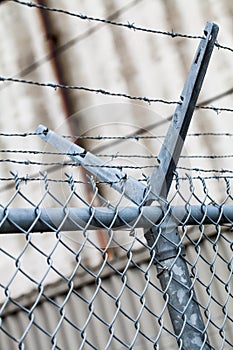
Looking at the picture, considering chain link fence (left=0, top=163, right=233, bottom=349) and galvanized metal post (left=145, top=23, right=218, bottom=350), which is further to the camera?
galvanized metal post (left=145, top=23, right=218, bottom=350)

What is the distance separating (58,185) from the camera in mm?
4355

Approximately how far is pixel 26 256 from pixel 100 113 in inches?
59.8

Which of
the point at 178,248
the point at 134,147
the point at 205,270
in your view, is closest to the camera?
the point at 178,248

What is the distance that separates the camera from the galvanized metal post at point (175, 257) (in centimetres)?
179

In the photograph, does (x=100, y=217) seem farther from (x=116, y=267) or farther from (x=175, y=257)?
(x=116, y=267)

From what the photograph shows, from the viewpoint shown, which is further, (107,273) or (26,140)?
(26,140)

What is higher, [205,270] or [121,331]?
[205,270]

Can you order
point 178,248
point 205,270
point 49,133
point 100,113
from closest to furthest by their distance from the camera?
point 178,248
point 49,133
point 205,270
point 100,113

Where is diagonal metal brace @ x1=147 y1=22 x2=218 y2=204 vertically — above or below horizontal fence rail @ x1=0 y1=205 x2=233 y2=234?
above

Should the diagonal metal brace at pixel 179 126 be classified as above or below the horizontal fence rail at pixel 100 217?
above

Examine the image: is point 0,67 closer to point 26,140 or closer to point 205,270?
point 26,140

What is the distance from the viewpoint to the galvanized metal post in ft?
5.88

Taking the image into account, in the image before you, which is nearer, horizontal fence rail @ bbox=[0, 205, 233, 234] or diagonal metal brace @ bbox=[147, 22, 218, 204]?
horizontal fence rail @ bbox=[0, 205, 233, 234]

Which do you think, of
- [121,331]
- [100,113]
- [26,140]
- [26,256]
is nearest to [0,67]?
[26,140]
